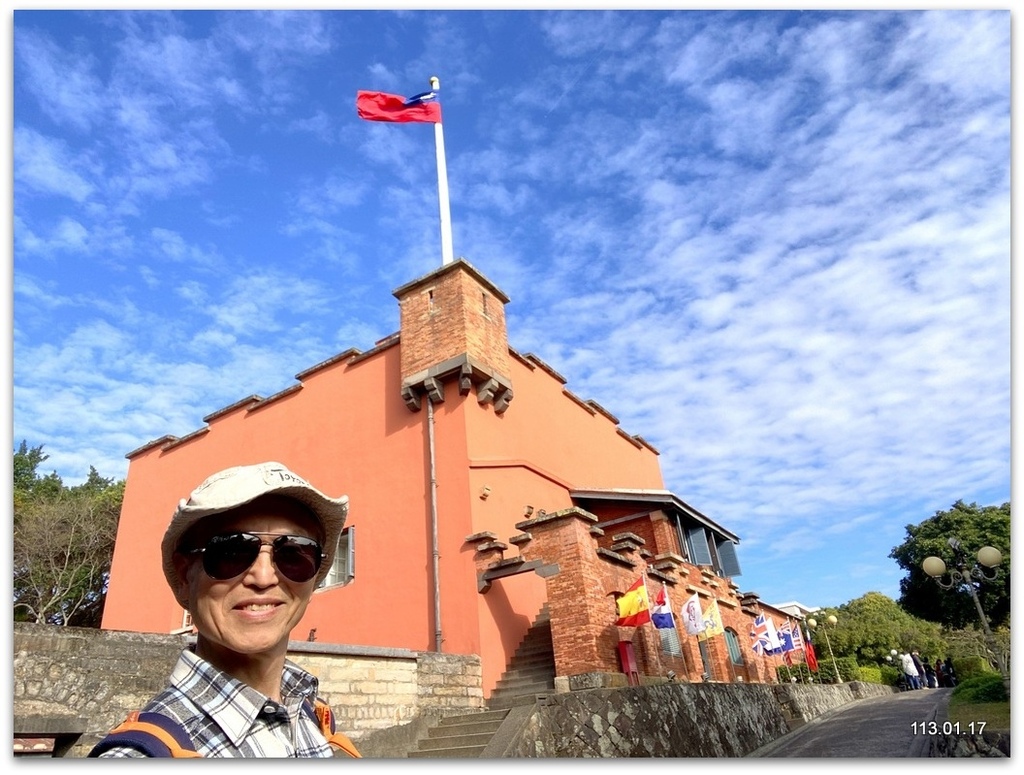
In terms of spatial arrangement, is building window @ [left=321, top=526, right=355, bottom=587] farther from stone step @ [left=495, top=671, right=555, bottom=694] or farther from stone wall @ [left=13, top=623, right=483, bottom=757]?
stone wall @ [left=13, top=623, right=483, bottom=757]

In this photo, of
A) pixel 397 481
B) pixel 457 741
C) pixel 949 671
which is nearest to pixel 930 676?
pixel 949 671

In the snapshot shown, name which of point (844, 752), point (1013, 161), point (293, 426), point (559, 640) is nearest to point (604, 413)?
point (293, 426)

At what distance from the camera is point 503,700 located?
9.01 metres

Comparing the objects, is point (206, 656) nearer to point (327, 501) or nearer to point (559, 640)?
point (327, 501)

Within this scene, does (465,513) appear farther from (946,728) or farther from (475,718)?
(946,728)

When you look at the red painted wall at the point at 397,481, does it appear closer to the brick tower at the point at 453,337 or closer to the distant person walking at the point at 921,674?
the brick tower at the point at 453,337

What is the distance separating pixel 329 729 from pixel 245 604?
57 centimetres

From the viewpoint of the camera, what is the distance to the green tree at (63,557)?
757 inches

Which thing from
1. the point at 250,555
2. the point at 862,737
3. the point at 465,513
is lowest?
the point at 862,737

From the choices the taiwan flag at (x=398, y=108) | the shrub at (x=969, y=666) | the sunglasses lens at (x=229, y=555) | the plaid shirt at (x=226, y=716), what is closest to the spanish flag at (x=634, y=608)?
the plaid shirt at (x=226, y=716)

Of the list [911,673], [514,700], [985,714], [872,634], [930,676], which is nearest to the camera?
[985,714]

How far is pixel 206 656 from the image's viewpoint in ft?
5.49

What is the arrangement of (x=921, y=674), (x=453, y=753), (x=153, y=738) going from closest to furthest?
(x=153, y=738), (x=453, y=753), (x=921, y=674)

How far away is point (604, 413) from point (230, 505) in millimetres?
15904
